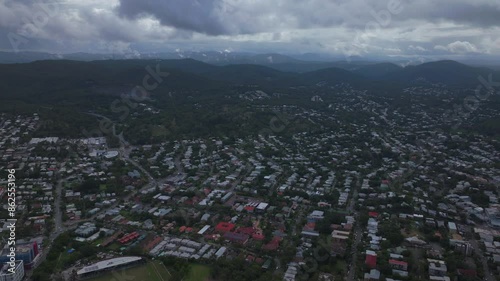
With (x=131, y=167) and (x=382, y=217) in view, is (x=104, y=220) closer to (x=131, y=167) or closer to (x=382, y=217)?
(x=131, y=167)

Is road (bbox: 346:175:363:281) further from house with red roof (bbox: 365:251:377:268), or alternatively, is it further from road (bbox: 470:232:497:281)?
road (bbox: 470:232:497:281)

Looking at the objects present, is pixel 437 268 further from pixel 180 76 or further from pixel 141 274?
pixel 180 76


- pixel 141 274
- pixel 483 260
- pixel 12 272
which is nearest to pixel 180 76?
pixel 141 274

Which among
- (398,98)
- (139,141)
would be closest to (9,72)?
(139,141)

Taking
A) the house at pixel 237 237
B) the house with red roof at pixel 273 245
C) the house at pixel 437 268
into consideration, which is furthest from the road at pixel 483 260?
the house at pixel 237 237

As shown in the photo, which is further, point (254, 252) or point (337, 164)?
point (337, 164)

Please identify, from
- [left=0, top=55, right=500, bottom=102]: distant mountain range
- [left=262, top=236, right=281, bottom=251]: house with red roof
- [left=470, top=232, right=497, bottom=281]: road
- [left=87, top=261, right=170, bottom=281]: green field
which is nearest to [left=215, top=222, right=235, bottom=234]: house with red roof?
[left=262, top=236, right=281, bottom=251]: house with red roof

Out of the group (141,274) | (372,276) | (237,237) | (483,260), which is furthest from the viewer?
(237,237)
